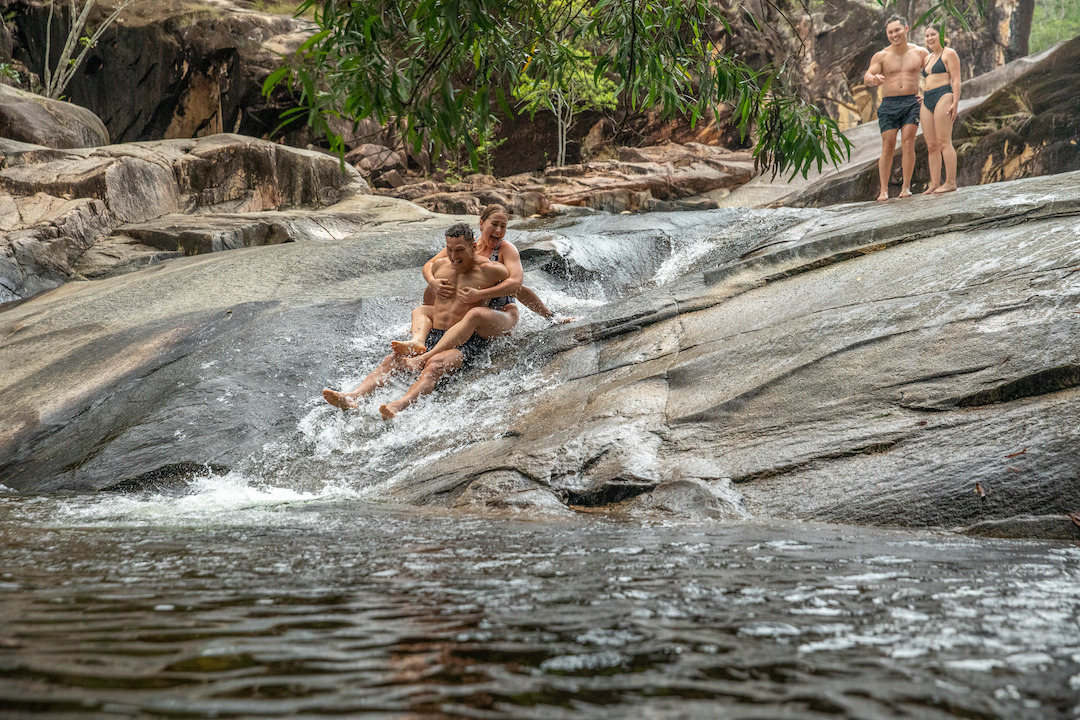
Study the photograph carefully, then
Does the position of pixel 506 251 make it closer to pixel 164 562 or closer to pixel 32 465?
pixel 32 465

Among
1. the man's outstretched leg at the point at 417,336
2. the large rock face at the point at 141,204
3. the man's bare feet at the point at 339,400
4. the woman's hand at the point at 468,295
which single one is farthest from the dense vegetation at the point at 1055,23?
the man's bare feet at the point at 339,400

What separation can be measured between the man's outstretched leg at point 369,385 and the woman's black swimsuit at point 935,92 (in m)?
5.99

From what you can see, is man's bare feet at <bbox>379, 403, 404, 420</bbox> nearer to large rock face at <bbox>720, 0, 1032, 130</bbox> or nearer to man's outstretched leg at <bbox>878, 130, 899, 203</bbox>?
man's outstretched leg at <bbox>878, 130, 899, 203</bbox>

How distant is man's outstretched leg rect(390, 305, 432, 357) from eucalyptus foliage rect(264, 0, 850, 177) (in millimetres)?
2494

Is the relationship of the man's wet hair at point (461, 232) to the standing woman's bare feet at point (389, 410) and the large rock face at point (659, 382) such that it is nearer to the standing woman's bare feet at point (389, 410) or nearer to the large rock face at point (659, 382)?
the large rock face at point (659, 382)

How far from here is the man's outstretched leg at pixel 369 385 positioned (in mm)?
5504

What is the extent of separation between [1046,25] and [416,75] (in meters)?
39.8

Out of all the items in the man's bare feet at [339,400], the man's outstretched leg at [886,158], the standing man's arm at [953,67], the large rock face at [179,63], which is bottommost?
the man's bare feet at [339,400]

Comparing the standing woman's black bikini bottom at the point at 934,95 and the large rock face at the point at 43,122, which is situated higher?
the large rock face at the point at 43,122

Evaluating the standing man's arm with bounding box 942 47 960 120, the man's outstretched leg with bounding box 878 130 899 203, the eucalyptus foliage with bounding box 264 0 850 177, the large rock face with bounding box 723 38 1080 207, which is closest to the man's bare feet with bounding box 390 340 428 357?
the eucalyptus foliage with bounding box 264 0 850 177

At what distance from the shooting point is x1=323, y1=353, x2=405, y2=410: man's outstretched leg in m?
5.50

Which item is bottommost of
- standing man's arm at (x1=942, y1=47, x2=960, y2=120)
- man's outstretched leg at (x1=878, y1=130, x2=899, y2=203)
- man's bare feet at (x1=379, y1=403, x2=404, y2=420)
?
man's bare feet at (x1=379, y1=403, x2=404, y2=420)

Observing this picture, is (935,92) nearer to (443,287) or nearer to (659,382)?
(659,382)

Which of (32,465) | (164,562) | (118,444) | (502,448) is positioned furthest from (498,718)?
(32,465)
